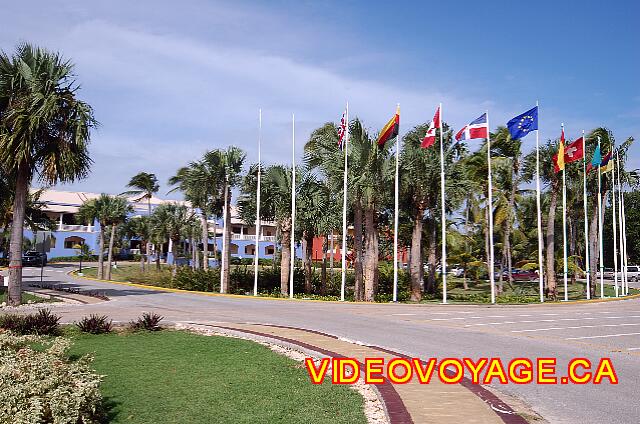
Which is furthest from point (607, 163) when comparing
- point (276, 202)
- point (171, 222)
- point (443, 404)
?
point (171, 222)

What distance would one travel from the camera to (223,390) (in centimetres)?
842

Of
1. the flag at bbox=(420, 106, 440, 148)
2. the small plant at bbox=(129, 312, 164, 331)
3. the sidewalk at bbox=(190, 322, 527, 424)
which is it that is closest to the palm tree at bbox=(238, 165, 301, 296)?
the flag at bbox=(420, 106, 440, 148)

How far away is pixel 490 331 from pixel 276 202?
19.2 metres

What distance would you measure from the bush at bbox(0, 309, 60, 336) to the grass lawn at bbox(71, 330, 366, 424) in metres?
1.55

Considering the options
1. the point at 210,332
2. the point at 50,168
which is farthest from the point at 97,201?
the point at 210,332

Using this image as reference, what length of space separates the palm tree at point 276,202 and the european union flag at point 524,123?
11.8 m

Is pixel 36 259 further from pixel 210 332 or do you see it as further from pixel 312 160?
pixel 210 332

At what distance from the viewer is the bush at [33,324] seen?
13734 millimetres

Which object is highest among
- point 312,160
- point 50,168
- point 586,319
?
point 312,160

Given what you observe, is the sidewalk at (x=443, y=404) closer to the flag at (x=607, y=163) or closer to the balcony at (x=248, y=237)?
the flag at (x=607, y=163)

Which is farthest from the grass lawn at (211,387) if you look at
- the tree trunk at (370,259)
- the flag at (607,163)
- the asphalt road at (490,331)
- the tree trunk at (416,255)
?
the flag at (607,163)

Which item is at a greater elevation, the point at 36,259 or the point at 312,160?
the point at 312,160

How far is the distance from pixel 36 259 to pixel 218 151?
36860 millimetres

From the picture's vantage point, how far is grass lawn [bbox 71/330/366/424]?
283 inches
